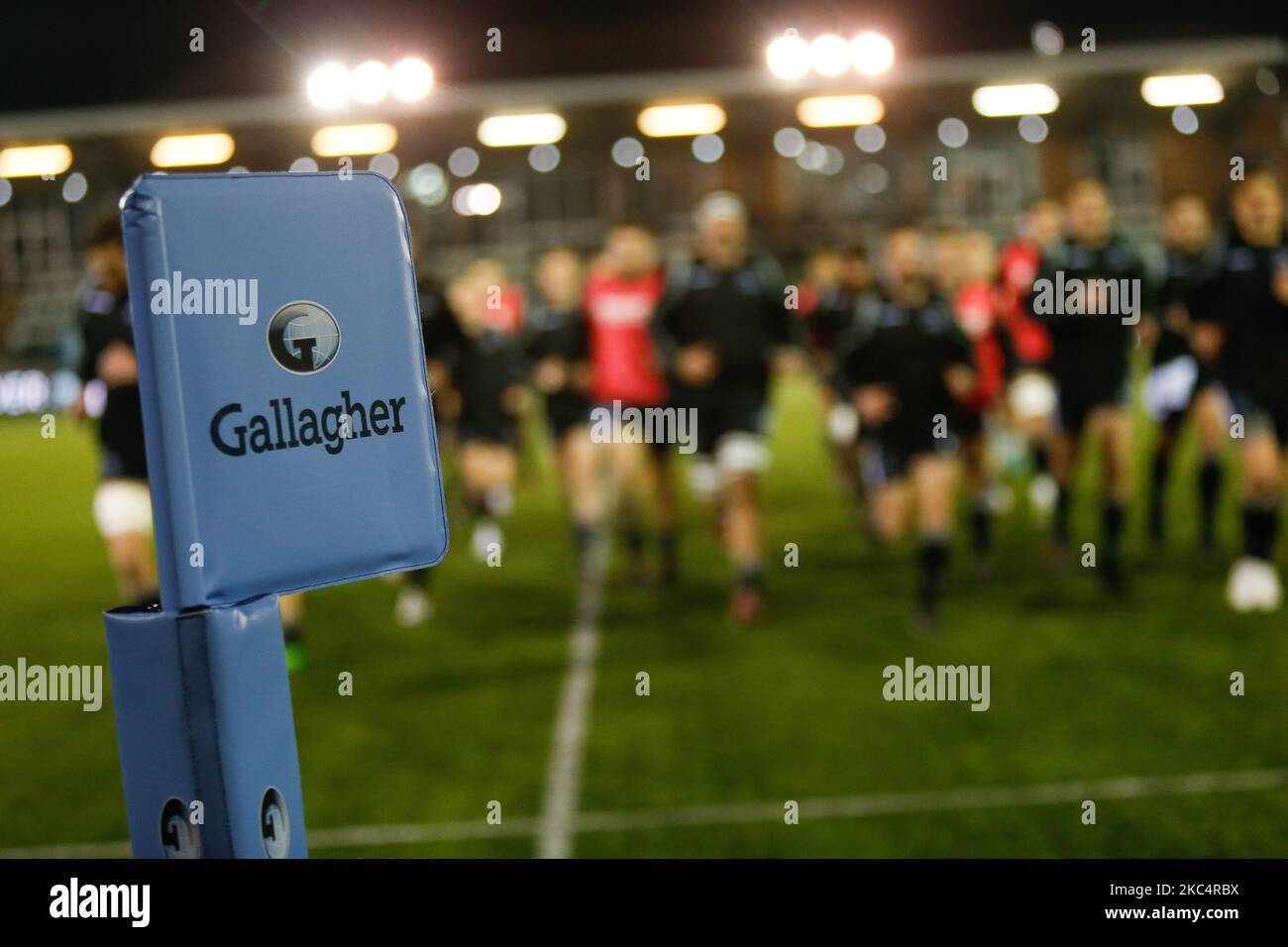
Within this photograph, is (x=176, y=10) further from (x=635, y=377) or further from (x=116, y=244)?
(x=116, y=244)

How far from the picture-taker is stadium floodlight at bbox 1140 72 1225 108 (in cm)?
1678

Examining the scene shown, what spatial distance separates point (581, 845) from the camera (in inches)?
178

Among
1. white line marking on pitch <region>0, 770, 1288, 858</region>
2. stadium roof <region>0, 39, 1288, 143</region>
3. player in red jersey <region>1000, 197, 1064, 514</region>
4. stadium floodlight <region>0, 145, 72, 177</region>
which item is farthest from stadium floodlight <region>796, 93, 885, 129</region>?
white line marking on pitch <region>0, 770, 1288, 858</region>

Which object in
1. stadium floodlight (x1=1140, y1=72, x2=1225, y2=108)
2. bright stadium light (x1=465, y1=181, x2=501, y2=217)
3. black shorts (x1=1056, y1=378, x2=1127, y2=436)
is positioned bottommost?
black shorts (x1=1056, y1=378, x2=1127, y2=436)

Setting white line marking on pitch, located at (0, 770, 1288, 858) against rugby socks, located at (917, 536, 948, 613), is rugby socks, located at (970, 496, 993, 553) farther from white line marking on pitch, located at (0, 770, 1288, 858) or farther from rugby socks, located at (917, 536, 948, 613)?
white line marking on pitch, located at (0, 770, 1288, 858)

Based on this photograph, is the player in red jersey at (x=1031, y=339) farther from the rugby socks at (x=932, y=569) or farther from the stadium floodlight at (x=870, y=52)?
the stadium floodlight at (x=870, y=52)

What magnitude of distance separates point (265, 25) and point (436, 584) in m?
5.03

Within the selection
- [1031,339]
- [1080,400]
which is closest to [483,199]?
[1031,339]

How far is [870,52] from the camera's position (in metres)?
11.2

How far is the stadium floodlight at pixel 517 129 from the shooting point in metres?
17.3

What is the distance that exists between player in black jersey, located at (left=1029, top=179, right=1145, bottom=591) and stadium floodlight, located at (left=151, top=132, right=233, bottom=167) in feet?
40.8

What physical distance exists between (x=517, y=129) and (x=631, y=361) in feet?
30.6

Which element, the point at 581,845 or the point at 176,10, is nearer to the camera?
the point at 581,845
